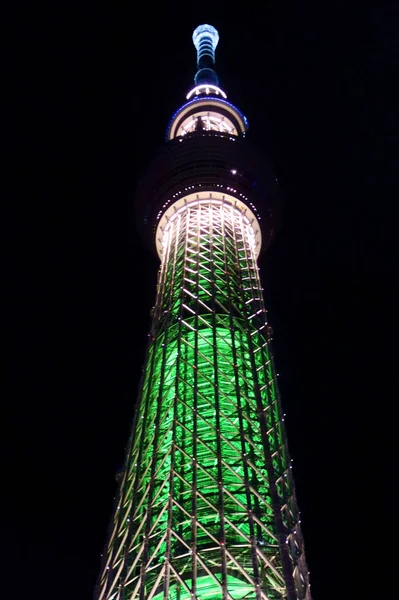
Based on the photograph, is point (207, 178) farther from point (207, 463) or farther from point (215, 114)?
point (207, 463)

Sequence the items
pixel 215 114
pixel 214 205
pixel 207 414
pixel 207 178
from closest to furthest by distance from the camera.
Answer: pixel 207 414 < pixel 214 205 < pixel 207 178 < pixel 215 114

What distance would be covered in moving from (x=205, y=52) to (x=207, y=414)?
35626 millimetres

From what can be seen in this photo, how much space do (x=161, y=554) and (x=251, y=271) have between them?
605 inches

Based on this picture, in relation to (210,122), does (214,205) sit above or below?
below

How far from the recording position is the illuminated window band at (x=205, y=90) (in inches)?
1757

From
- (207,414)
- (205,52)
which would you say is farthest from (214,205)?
(205,52)

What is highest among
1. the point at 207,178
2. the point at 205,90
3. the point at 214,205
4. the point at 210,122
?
the point at 205,90

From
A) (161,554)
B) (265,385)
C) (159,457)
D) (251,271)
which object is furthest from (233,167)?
(161,554)

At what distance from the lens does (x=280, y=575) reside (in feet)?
59.0

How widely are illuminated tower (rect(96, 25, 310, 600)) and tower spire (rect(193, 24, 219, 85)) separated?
11102 mm

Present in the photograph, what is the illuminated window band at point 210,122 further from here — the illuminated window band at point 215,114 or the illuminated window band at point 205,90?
the illuminated window band at point 205,90

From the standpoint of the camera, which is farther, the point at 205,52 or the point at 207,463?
the point at 205,52

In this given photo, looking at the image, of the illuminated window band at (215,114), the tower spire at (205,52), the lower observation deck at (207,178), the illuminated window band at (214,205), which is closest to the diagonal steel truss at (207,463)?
the illuminated window band at (214,205)

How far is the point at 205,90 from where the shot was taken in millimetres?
44938
